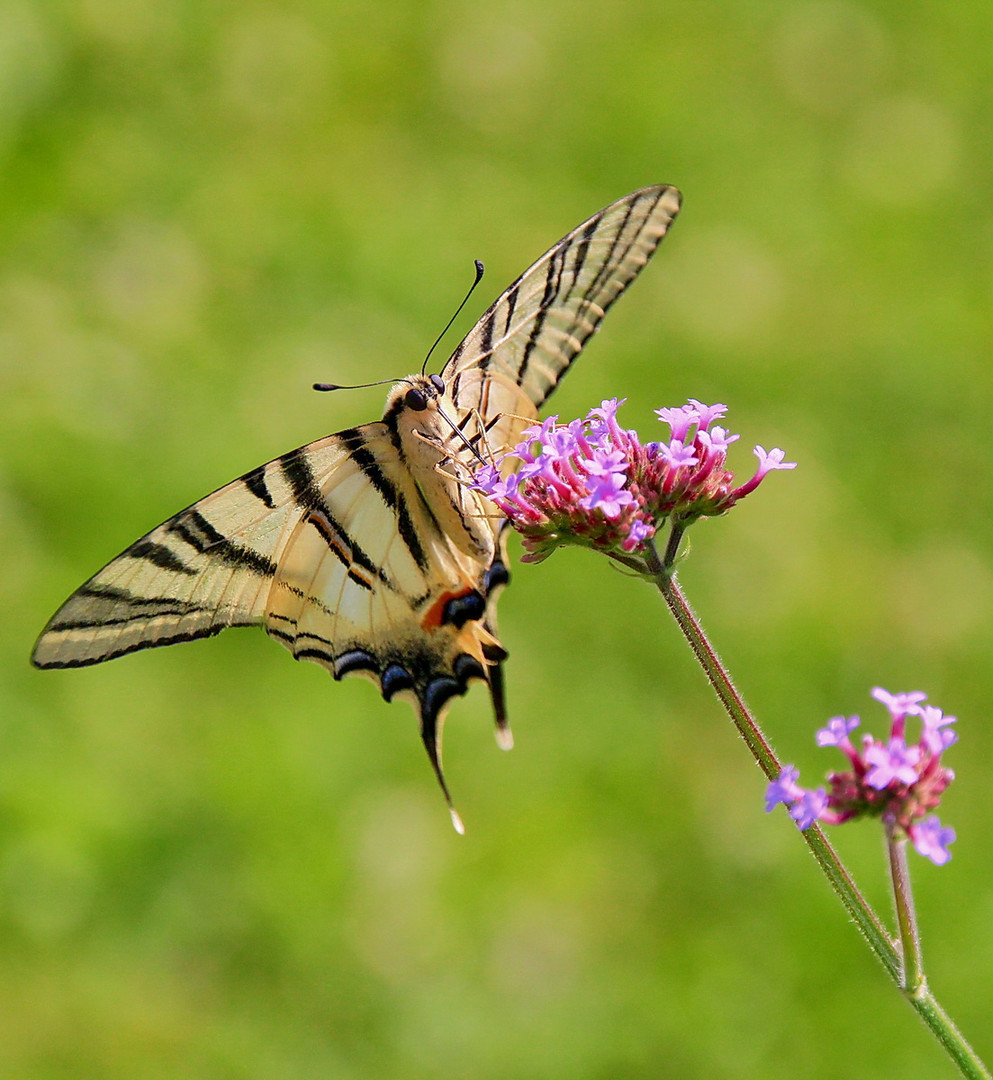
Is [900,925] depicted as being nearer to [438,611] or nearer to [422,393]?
[438,611]

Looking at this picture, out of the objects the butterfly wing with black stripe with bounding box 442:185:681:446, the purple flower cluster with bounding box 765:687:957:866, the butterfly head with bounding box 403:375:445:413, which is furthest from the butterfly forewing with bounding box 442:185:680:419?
the purple flower cluster with bounding box 765:687:957:866

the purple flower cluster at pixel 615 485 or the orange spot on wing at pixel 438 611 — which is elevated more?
the orange spot on wing at pixel 438 611

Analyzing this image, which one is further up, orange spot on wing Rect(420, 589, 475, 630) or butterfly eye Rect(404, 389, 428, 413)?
butterfly eye Rect(404, 389, 428, 413)

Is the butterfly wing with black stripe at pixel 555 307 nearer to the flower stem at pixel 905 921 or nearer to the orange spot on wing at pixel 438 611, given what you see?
the orange spot on wing at pixel 438 611

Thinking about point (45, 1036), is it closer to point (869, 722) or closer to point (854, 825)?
point (854, 825)

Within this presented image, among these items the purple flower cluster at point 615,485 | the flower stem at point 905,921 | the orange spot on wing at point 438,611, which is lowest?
the flower stem at point 905,921

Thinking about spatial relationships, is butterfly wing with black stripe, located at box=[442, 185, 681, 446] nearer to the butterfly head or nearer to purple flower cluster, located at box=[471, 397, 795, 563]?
the butterfly head

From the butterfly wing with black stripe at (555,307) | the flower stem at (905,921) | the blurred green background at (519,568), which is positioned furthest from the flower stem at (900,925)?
the blurred green background at (519,568)
